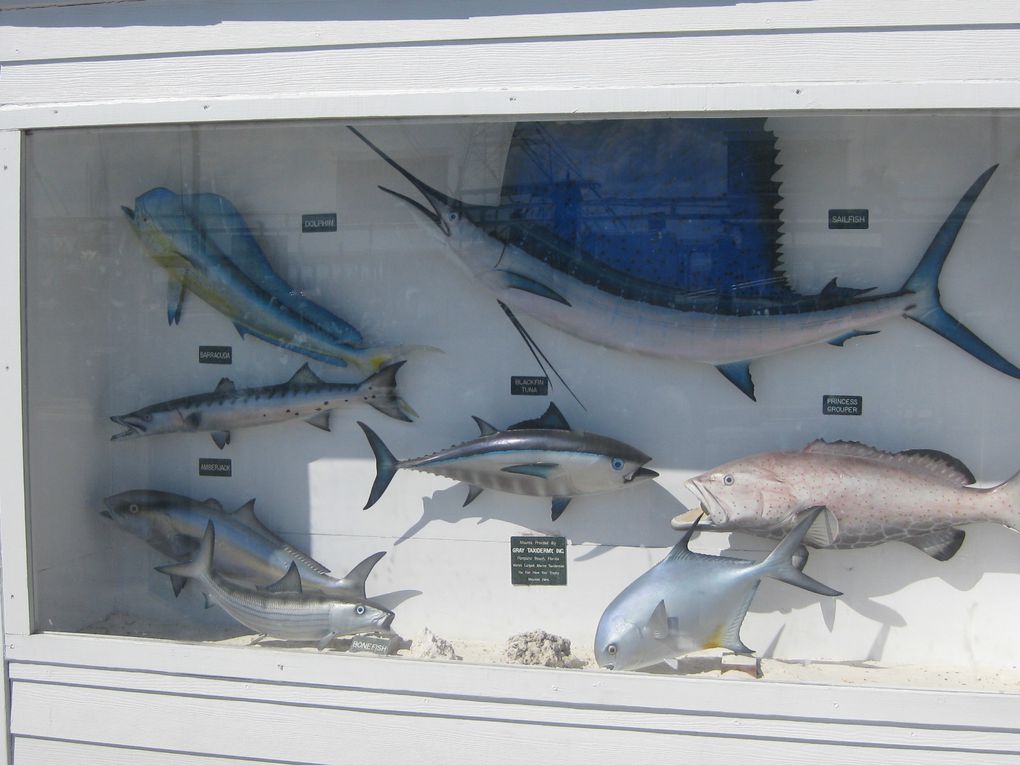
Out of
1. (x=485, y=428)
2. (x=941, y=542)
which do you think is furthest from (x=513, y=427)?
(x=941, y=542)

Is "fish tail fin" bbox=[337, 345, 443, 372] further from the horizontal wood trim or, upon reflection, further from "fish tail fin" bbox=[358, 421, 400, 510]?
the horizontal wood trim

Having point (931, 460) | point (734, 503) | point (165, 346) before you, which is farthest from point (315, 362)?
point (931, 460)

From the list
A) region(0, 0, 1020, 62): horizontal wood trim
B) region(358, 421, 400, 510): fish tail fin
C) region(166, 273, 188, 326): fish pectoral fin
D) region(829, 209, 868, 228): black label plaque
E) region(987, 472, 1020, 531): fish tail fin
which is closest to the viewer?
region(0, 0, 1020, 62): horizontal wood trim

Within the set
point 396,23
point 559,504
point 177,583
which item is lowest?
point 177,583

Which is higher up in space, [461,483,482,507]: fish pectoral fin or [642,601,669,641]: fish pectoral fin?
[461,483,482,507]: fish pectoral fin

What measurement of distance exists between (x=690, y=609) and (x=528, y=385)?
771 mm

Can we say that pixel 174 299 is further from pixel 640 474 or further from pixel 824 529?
pixel 824 529

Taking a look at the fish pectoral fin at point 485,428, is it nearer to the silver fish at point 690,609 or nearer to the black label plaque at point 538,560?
the black label plaque at point 538,560

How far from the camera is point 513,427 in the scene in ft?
8.17

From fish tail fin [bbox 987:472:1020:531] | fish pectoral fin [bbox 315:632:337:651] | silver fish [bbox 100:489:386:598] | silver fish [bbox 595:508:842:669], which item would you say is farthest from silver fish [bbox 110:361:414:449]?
fish tail fin [bbox 987:472:1020:531]

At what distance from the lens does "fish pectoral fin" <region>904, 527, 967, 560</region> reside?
2.30m

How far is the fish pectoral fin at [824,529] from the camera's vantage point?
91.2 inches

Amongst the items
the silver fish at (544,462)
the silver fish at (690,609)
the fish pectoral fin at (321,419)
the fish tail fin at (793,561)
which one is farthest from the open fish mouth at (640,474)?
the fish pectoral fin at (321,419)

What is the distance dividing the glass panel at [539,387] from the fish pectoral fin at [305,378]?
0.01 m
